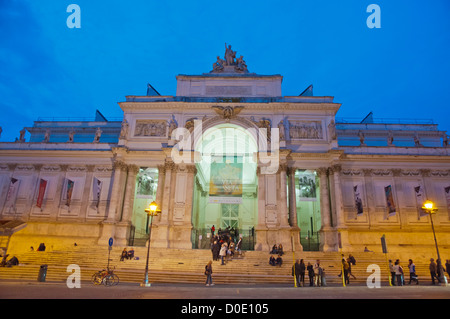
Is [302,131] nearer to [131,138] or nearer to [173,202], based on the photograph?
[173,202]

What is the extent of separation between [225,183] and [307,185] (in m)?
9.03

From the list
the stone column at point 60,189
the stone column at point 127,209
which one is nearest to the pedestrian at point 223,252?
the stone column at point 127,209

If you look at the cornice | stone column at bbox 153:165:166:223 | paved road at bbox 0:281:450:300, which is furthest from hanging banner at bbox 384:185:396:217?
stone column at bbox 153:165:166:223

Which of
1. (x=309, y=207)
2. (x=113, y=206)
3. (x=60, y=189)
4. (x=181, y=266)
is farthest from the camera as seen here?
(x=309, y=207)

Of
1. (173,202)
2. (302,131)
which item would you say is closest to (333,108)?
(302,131)

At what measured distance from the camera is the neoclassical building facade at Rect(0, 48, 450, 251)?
27.3 metres

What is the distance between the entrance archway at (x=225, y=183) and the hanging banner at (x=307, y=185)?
5.13 metres

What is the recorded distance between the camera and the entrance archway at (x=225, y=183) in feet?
89.5

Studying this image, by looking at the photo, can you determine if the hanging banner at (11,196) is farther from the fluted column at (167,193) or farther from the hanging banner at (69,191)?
the fluted column at (167,193)

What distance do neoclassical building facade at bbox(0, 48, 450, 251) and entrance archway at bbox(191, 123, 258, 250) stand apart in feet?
0.65

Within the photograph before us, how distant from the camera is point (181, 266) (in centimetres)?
2030

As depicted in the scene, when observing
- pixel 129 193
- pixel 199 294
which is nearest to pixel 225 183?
pixel 129 193

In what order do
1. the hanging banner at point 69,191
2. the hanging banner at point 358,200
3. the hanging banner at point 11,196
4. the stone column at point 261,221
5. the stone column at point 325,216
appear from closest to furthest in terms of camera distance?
1. the stone column at point 261,221
2. the stone column at point 325,216
3. the hanging banner at point 358,200
4. the hanging banner at point 69,191
5. the hanging banner at point 11,196

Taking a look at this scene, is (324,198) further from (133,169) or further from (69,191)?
(69,191)
